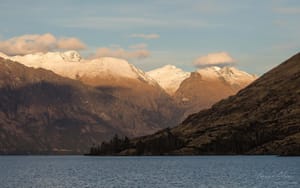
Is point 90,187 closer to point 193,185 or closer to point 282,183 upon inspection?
point 193,185

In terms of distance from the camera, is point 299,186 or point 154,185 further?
point 154,185

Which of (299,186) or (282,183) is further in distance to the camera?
(282,183)

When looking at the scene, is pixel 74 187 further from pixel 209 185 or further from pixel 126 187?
pixel 209 185

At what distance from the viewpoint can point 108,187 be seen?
19650 centimetres

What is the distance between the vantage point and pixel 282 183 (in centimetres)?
19962

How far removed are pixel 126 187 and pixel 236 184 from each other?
33.5m

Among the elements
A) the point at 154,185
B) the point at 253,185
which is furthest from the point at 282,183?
the point at 154,185

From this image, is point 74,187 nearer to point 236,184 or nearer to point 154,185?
point 154,185

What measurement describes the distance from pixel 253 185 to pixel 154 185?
1187 inches

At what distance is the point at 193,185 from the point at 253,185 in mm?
18249

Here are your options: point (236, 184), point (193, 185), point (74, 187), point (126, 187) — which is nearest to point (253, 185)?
point (236, 184)

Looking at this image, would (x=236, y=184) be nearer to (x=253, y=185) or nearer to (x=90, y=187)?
(x=253, y=185)

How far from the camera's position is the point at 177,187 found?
637ft

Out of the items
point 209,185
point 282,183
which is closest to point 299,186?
point 282,183
